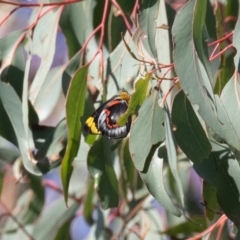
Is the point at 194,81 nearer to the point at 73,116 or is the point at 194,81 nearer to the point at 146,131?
the point at 146,131

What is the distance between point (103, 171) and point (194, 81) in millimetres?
399

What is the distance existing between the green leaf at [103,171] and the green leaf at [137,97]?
0.21 metres

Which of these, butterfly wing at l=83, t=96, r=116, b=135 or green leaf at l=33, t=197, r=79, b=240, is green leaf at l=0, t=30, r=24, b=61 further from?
green leaf at l=33, t=197, r=79, b=240

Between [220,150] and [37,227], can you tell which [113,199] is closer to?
[220,150]

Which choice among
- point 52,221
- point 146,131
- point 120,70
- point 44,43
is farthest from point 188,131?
point 52,221

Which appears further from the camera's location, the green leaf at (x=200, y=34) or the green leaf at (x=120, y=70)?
the green leaf at (x=120, y=70)

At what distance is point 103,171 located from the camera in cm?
156

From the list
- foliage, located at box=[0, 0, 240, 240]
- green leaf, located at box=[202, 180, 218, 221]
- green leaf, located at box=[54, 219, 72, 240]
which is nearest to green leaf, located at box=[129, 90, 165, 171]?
foliage, located at box=[0, 0, 240, 240]

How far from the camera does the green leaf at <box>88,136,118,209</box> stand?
1552mm

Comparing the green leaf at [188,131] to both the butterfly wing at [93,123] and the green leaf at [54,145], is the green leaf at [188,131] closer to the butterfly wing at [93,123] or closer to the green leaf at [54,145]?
the butterfly wing at [93,123]

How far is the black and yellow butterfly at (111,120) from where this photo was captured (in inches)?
53.5

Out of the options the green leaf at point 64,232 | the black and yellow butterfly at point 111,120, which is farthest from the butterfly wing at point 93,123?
the green leaf at point 64,232

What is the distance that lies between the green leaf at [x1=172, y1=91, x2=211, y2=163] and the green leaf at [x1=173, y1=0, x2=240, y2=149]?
2.8 inches

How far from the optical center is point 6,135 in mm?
1632
